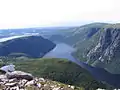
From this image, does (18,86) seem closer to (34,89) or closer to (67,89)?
(34,89)

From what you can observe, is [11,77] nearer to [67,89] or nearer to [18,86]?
[18,86]

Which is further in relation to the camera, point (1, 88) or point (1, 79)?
point (1, 79)

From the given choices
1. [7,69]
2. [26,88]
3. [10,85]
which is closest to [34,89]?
[26,88]

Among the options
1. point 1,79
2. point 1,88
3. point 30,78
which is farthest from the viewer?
point 30,78

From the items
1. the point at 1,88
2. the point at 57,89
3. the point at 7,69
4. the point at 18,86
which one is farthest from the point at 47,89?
the point at 7,69

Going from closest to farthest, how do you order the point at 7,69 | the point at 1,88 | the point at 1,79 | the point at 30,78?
1. the point at 1,88
2. the point at 1,79
3. the point at 30,78
4. the point at 7,69

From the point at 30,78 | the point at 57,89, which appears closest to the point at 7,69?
the point at 30,78

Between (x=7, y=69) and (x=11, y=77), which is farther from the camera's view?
(x=7, y=69)

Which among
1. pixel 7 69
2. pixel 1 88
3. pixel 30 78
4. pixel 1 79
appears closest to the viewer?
pixel 1 88
